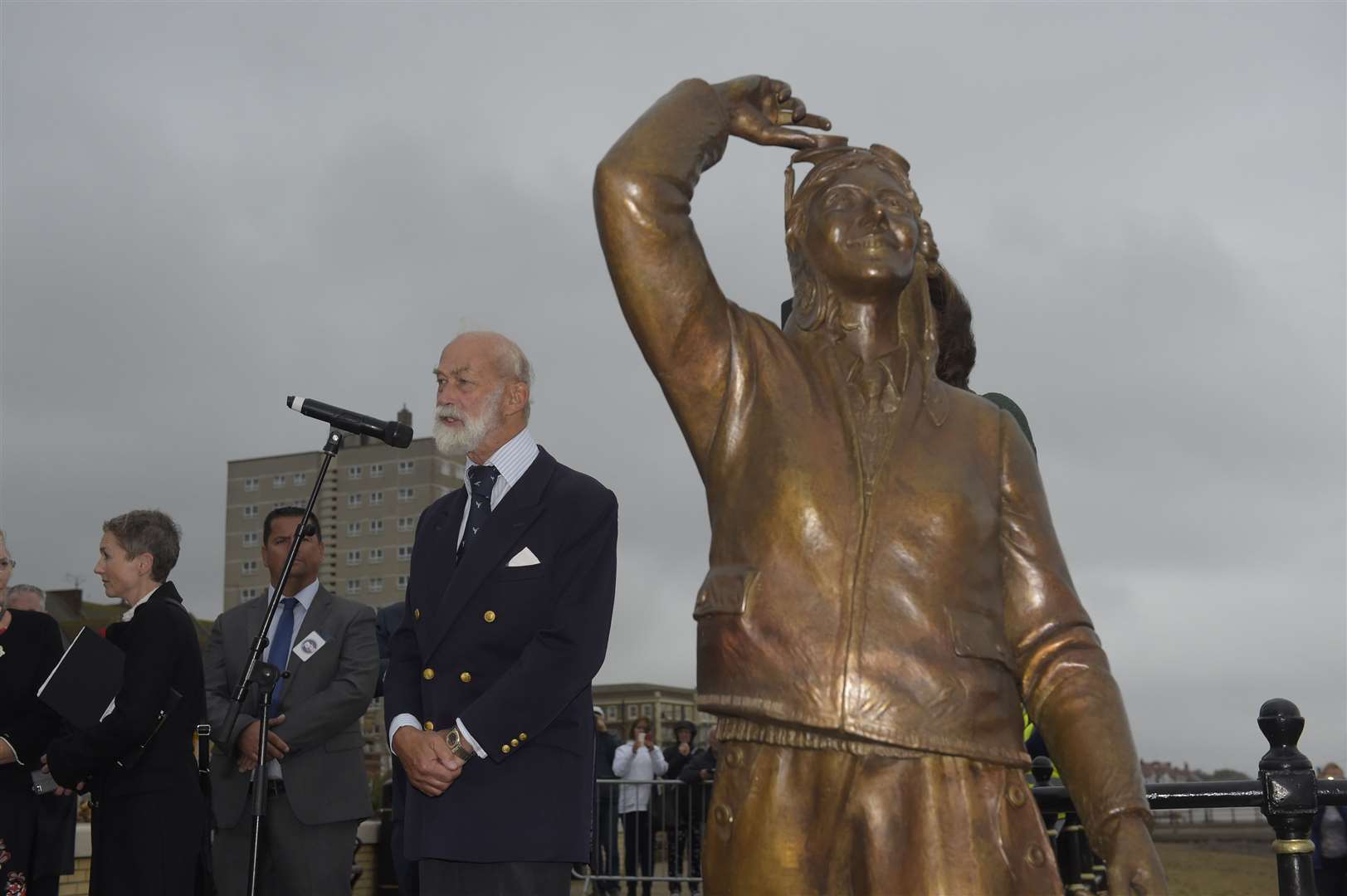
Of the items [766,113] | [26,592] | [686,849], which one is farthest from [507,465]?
[686,849]

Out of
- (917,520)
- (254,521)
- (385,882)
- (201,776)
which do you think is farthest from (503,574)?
(254,521)

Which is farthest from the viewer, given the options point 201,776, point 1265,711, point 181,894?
point 201,776

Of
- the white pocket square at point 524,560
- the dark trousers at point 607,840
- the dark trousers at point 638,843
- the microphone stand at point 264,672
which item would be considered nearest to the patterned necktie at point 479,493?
the white pocket square at point 524,560

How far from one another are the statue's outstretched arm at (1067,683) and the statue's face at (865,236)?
0.35 m

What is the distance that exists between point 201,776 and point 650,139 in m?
4.14

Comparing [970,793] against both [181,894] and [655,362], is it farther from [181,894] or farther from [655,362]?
[181,894]

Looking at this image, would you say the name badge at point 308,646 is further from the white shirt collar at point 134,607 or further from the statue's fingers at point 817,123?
the statue's fingers at point 817,123

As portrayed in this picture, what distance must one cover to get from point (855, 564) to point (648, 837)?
920 centimetres

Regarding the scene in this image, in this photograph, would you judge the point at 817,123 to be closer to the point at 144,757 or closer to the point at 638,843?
the point at 144,757

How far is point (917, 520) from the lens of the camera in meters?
2.43

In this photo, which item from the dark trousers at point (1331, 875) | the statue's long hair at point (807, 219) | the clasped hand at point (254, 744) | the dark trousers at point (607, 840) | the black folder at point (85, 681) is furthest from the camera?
the dark trousers at point (607, 840)

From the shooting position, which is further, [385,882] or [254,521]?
[254,521]

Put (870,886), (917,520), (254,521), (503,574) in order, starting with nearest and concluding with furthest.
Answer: (870,886)
(917,520)
(503,574)
(254,521)

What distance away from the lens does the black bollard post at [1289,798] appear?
3463 millimetres
